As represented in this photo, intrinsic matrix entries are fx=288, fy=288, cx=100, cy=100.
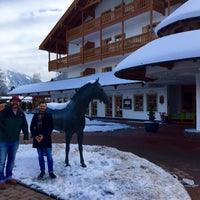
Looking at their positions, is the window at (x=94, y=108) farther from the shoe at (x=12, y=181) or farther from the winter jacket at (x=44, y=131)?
the shoe at (x=12, y=181)

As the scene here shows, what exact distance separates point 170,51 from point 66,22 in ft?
76.6

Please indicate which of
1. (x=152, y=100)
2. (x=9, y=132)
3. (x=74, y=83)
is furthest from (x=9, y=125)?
(x=74, y=83)

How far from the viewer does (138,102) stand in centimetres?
2367

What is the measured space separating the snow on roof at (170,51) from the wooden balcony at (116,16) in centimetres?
1228

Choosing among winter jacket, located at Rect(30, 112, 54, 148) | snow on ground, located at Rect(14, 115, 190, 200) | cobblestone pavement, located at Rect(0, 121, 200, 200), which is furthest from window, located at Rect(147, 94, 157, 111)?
winter jacket, located at Rect(30, 112, 54, 148)

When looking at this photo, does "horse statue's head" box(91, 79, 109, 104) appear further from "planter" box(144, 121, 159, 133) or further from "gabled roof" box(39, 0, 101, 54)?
"gabled roof" box(39, 0, 101, 54)

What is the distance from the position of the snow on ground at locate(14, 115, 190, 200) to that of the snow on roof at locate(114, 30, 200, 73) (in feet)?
11.4

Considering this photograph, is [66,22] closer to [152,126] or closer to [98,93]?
[152,126]

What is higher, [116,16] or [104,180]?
[116,16]

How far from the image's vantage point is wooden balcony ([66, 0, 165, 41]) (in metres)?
22.2

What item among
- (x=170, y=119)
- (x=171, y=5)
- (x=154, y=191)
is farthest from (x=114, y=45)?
(x=154, y=191)

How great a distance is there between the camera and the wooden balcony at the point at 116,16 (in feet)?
72.9

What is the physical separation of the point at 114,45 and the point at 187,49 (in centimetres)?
1629

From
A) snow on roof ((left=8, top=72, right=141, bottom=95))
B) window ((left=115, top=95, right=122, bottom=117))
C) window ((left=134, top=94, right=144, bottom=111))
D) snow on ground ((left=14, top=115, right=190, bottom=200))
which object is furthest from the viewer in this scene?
window ((left=115, top=95, right=122, bottom=117))
